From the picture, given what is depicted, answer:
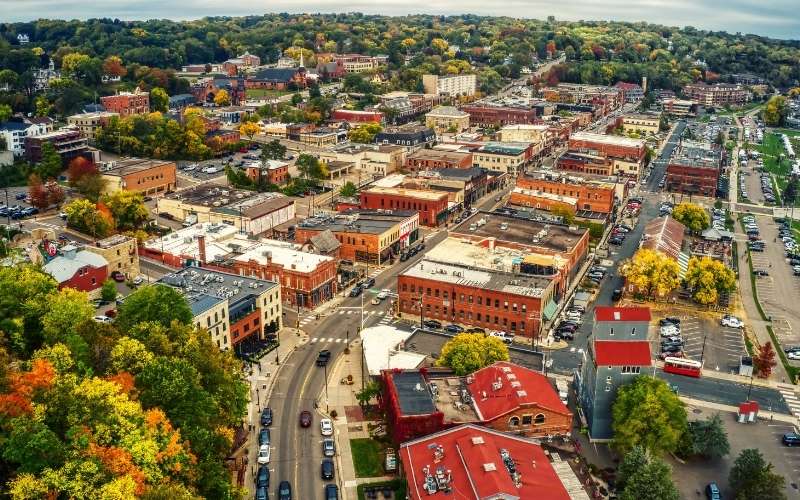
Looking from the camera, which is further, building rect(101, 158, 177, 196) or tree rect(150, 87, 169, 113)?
tree rect(150, 87, 169, 113)

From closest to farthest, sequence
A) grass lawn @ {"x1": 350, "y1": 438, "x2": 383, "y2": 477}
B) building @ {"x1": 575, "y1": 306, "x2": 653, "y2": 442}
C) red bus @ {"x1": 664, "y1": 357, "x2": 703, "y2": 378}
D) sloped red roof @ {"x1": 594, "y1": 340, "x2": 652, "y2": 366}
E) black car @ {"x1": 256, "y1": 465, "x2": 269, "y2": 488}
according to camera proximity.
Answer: black car @ {"x1": 256, "y1": 465, "x2": 269, "y2": 488}
grass lawn @ {"x1": 350, "y1": 438, "x2": 383, "y2": 477}
sloped red roof @ {"x1": 594, "y1": 340, "x2": 652, "y2": 366}
building @ {"x1": 575, "y1": 306, "x2": 653, "y2": 442}
red bus @ {"x1": 664, "y1": 357, "x2": 703, "y2": 378}

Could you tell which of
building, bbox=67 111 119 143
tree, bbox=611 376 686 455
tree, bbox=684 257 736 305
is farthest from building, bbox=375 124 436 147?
tree, bbox=611 376 686 455

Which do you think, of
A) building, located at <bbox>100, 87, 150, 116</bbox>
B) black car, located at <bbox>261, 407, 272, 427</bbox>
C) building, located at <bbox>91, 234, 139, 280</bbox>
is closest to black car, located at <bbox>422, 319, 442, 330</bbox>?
black car, located at <bbox>261, 407, 272, 427</bbox>

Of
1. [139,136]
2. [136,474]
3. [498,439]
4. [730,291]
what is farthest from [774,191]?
[136,474]

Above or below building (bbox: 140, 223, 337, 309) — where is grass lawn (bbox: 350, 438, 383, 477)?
below

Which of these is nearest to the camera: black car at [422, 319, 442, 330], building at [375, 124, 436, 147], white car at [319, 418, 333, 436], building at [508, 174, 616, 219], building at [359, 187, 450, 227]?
white car at [319, 418, 333, 436]

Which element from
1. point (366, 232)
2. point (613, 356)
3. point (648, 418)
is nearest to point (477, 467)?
point (648, 418)

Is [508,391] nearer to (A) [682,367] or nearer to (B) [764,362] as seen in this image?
(A) [682,367]

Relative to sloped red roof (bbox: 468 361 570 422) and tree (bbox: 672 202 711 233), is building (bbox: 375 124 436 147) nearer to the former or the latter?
tree (bbox: 672 202 711 233)

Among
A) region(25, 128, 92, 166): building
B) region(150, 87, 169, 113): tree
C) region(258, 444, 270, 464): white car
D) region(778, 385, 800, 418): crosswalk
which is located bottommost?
region(778, 385, 800, 418): crosswalk
